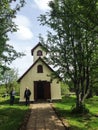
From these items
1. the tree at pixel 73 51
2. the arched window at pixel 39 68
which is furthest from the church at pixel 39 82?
the tree at pixel 73 51

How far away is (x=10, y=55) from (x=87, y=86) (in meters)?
7.48

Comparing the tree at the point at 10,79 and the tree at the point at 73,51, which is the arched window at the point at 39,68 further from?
the tree at the point at 10,79

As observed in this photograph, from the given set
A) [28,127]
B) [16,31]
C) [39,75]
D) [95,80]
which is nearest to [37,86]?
[39,75]

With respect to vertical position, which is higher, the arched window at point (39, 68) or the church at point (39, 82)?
the arched window at point (39, 68)

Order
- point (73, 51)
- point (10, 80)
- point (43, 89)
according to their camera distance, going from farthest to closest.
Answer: point (10, 80) → point (43, 89) → point (73, 51)

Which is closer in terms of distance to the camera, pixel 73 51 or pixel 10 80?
pixel 73 51

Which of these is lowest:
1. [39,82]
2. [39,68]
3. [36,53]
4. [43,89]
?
[43,89]

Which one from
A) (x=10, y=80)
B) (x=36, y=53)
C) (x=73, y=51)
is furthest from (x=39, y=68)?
(x=10, y=80)

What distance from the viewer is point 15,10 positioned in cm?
2216

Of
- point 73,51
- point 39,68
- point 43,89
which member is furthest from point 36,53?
point 73,51

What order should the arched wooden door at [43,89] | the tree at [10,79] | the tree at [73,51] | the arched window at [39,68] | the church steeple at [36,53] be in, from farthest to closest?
the tree at [10,79] → the church steeple at [36,53] → the arched window at [39,68] → the arched wooden door at [43,89] → the tree at [73,51]

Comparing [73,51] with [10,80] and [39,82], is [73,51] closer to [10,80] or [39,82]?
[39,82]

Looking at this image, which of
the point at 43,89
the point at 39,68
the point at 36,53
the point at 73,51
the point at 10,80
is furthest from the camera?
the point at 10,80

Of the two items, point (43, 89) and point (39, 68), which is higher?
point (39, 68)
